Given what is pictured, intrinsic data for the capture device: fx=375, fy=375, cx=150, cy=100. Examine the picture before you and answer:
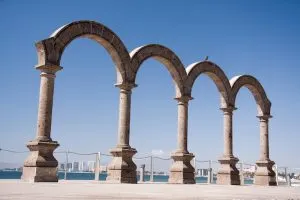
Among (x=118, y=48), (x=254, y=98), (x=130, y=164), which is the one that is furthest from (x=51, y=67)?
(x=254, y=98)

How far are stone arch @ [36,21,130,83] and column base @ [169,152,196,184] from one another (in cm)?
432

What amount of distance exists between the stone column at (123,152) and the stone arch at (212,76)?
11.9 ft

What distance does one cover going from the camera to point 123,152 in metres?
13.5

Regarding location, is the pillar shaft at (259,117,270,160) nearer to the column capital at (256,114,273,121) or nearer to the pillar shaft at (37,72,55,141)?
the column capital at (256,114,273,121)

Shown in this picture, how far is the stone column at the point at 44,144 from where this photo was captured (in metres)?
11.0

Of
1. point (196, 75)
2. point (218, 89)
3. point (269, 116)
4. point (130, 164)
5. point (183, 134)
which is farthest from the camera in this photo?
point (269, 116)

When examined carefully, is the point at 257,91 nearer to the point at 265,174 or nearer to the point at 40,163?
the point at 265,174

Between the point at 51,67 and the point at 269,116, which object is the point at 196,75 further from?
the point at 51,67

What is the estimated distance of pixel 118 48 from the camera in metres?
14.1

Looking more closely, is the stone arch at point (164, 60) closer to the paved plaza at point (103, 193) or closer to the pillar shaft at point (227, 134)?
the pillar shaft at point (227, 134)

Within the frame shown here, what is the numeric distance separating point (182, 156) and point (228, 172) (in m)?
3.30

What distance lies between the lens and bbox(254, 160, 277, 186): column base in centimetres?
1956

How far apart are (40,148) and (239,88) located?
11824mm

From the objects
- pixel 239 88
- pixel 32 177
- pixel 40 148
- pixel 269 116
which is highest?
pixel 239 88
